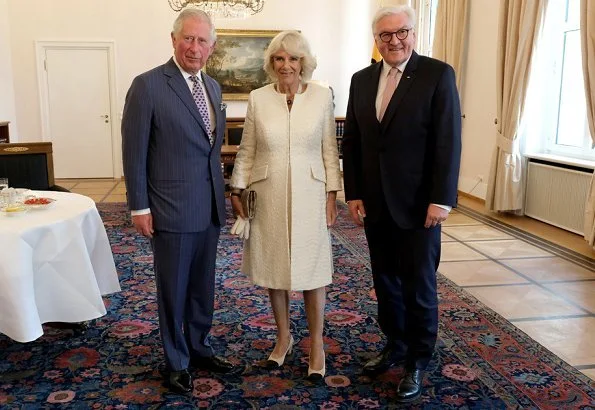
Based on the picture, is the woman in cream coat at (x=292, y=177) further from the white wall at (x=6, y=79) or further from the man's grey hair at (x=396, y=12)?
the white wall at (x=6, y=79)

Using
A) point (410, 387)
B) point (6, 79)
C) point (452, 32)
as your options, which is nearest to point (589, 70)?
point (452, 32)

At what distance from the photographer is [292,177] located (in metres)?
2.48

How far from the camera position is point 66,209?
118 inches

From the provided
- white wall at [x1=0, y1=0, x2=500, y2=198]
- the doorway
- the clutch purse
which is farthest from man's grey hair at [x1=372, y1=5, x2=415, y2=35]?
the doorway

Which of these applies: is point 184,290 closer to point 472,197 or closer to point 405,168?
point 405,168

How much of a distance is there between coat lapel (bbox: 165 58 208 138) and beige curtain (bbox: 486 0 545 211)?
4.38 metres

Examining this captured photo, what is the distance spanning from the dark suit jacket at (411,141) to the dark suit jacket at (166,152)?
66cm

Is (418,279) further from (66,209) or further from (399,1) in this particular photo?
(399,1)

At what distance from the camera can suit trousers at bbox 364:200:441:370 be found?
7.85 feet

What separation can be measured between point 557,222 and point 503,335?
291 centimetres

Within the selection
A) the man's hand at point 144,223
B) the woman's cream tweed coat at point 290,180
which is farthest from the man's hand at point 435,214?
the man's hand at point 144,223

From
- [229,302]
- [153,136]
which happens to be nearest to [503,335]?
[229,302]

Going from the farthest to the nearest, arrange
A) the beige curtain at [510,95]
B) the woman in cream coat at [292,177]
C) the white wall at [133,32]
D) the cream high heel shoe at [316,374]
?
the white wall at [133,32], the beige curtain at [510,95], the cream high heel shoe at [316,374], the woman in cream coat at [292,177]

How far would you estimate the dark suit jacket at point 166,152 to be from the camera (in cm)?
230
